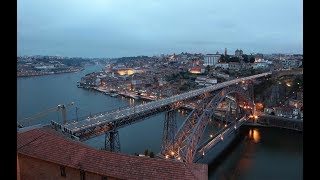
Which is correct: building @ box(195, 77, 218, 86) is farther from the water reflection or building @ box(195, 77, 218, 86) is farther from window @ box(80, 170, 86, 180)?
window @ box(80, 170, 86, 180)

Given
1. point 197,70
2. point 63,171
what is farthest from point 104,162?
point 197,70

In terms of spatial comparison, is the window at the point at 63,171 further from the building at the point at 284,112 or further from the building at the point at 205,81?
the building at the point at 205,81

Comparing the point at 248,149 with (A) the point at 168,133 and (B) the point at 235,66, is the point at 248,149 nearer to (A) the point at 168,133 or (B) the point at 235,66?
(A) the point at 168,133

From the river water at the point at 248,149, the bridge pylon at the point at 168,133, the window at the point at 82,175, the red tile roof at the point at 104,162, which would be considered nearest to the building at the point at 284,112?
the river water at the point at 248,149

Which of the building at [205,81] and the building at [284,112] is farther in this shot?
the building at [205,81]

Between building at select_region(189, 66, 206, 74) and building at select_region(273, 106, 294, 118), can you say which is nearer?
building at select_region(273, 106, 294, 118)

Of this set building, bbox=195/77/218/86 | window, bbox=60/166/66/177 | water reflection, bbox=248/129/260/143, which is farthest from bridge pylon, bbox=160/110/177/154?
building, bbox=195/77/218/86
